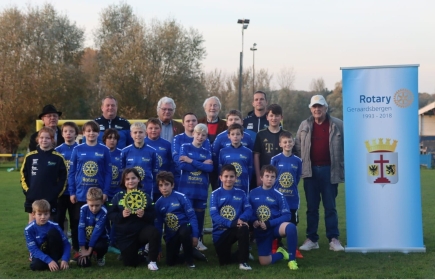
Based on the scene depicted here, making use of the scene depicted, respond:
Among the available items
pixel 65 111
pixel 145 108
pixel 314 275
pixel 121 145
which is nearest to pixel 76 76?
pixel 65 111

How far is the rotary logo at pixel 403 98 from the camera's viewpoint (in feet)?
22.7

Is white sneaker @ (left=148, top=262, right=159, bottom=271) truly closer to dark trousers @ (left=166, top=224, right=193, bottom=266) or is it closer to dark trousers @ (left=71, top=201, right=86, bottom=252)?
dark trousers @ (left=166, top=224, right=193, bottom=266)

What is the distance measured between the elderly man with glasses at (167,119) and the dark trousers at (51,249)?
6.86 ft

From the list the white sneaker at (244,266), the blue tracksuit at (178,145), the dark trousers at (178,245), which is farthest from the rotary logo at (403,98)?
the dark trousers at (178,245)

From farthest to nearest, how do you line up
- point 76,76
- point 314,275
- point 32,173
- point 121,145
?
point 76,76, point 121,145, point 32,173, point 314,275

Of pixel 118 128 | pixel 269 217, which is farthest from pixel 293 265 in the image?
pixel 118 128

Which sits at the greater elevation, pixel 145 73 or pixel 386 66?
pixel 145 73

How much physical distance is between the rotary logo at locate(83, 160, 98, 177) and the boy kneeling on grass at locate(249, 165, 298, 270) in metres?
1.88

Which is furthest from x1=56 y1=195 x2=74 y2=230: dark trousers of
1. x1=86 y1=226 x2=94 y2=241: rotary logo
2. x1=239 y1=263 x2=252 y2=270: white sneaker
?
x1=239 y1=263 x2=252 y2=270: white sneaker

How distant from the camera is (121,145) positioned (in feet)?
24.4

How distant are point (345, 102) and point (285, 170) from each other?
115 centimetres

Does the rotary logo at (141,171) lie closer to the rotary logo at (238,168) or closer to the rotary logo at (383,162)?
the rotary logo at (238,168)

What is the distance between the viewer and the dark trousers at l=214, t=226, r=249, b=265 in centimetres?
610

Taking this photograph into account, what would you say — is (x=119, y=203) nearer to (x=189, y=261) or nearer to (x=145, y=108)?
(x=189, y=261)
